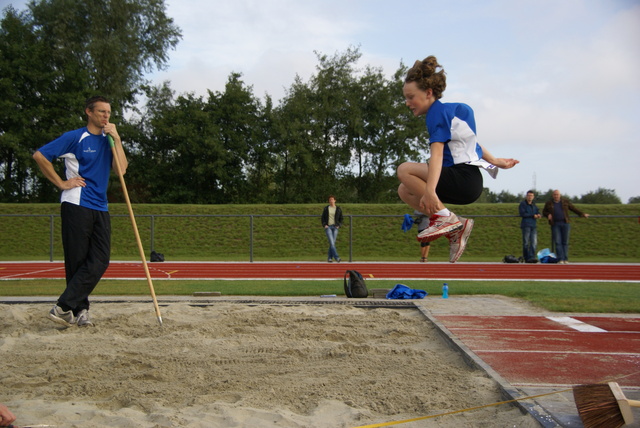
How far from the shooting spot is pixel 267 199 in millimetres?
34188

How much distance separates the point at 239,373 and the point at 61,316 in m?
2.67

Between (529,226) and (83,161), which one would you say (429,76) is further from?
(529,226)

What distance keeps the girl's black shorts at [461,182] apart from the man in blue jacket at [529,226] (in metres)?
13.2

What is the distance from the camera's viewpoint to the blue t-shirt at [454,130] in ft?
12.5

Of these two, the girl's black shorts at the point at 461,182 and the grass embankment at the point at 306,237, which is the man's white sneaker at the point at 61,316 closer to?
the girl's black shorts at the point at 461,182

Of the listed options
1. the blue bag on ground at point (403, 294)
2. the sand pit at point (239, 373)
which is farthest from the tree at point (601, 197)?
the sand pit at point (239, 373)

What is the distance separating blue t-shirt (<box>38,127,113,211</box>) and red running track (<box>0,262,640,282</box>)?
707 centimetres

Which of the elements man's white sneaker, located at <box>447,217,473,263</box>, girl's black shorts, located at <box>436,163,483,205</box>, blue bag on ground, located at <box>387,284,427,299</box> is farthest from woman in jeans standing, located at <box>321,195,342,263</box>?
girl's black shorts, located at <box>436,163,483,205</box>

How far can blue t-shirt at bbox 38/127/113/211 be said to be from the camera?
19.0 ft

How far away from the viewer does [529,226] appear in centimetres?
1705

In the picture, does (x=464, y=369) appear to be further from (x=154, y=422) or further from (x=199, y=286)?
(x=199, y=286)

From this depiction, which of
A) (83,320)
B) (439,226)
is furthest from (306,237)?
(439,226)

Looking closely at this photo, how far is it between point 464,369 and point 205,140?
30.3 m

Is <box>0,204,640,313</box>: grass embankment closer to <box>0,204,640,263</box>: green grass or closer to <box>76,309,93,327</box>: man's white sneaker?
<box>0,204,640,263</box>: green grass
